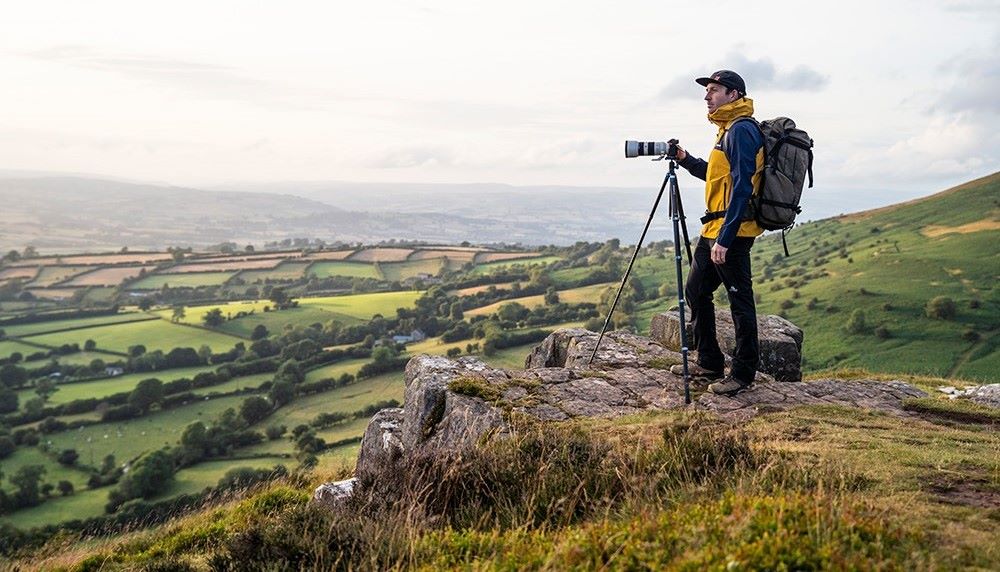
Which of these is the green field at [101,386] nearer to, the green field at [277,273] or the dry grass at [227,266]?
the green field at [277,273]

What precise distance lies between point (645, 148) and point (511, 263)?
107 meters

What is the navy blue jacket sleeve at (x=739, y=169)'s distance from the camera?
737 centimetres

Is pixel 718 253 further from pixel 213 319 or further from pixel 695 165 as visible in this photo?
pixel 213 319

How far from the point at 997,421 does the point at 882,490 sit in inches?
186

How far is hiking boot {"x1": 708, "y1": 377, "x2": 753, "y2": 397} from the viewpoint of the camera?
8.30m

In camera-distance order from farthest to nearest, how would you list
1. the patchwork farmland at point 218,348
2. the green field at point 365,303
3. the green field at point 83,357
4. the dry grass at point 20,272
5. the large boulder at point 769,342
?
the dry grass at point 20,272 < the green field at point 365,303 < the green field at point 83,357 < the patchwork farmland at point 218,348 < the large boulder at point 769,342

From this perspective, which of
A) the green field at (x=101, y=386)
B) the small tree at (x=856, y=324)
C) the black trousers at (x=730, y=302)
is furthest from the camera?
the green field at (x=101, y=386)

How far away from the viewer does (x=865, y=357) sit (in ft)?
172

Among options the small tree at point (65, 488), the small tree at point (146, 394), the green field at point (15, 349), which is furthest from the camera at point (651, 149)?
the green field at point (15, 349)

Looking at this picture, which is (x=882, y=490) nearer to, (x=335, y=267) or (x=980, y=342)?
(x=980, y=342)

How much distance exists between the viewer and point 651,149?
8.16m

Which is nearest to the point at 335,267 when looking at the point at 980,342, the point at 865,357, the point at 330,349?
the point at 330,349

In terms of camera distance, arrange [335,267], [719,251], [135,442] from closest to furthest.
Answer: [719,251] → [135,442] → [335,267]

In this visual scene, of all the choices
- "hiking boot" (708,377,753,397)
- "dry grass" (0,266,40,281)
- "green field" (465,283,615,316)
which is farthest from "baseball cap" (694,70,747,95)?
"dry grass" (0,266,40,281)
